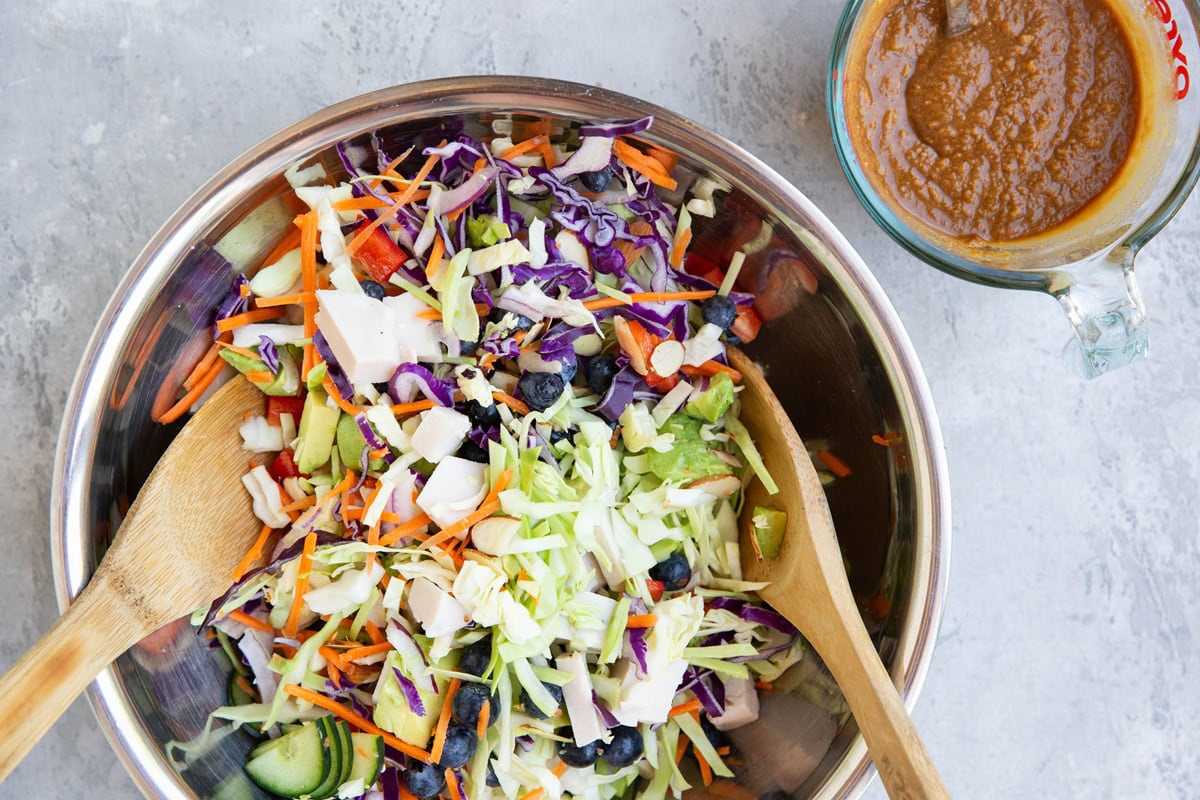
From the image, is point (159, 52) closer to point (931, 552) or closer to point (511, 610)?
point (511, 610)

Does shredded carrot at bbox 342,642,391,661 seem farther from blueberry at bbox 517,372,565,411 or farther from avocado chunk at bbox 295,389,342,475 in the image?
blueberry at bbox 517,372,565,411

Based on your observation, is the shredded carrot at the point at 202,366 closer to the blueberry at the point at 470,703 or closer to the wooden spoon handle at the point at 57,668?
the wooden spoon handle at the point at 57,668

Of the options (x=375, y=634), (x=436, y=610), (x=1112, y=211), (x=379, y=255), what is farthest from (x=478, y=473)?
(x=1112, y=211)

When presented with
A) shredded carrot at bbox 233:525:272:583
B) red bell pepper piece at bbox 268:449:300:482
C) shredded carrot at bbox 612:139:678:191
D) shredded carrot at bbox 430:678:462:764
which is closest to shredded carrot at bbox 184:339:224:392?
red bell pepper piece at bbox 268:449:300:482

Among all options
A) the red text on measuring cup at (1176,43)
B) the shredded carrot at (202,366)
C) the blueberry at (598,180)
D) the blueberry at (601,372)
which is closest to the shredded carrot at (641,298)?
the blueberry at (601,372)

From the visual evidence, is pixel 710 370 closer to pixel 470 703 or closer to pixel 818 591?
pixel 818 591

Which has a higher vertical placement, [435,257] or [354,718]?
[435,257]
